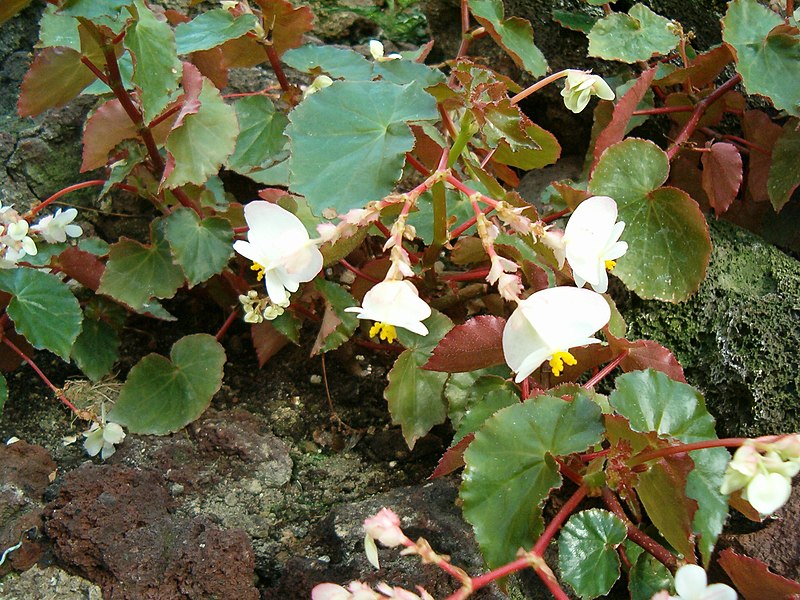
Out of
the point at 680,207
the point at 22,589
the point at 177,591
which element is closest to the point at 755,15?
the point at 680,207

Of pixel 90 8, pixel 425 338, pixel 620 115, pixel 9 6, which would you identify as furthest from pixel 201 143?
pixel 620 115

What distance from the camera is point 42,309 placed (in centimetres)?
110

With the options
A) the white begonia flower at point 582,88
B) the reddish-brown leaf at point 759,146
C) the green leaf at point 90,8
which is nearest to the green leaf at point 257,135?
the green leaf at point 90,8

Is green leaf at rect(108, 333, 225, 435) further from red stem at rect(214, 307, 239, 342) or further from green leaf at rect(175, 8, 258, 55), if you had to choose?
green leaf at rect(175, 8, 258, 55)

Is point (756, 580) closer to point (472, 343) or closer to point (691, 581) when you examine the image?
point (691, 581)

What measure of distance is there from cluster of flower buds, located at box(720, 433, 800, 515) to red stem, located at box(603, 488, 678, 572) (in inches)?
10.4

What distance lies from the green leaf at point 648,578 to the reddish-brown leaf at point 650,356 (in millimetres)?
240

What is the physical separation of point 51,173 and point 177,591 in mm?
994

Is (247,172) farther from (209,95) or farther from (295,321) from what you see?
(295,321)

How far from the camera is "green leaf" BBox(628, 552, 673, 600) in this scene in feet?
2.73

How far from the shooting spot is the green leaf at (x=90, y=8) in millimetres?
942

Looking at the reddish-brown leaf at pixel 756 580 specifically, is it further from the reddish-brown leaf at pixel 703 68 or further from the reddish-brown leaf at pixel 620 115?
the reddish-brown leaf at pixel 703 68

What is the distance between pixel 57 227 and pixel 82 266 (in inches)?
3.7

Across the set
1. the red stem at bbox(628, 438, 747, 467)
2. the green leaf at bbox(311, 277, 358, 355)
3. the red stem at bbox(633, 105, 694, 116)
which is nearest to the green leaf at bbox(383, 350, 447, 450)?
the green leaf at bbox(311, 277, 358, 355)
